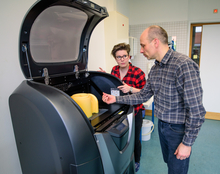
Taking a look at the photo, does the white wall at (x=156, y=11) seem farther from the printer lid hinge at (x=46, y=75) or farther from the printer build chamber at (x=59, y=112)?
the printer lid hinge at (x=46, y=75)

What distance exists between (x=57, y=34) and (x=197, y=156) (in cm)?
245

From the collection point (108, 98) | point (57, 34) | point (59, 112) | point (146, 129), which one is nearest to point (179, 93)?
point (108, 98)

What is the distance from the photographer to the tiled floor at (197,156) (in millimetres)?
1928

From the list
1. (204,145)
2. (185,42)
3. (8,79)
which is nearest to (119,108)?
(8,79)

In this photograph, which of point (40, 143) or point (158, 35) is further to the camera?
point (158, 35)

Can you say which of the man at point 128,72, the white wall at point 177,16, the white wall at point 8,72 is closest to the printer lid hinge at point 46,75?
the white wall at point 8,72

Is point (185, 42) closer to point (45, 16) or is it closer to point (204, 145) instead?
point (204, 145)

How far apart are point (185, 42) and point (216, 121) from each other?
77.3 inches

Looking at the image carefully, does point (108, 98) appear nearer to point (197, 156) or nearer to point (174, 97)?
point (174, 97)

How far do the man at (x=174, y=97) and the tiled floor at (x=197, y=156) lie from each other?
88cm

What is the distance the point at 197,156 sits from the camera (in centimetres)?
219

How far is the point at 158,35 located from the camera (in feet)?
3.54

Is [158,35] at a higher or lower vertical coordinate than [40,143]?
higher

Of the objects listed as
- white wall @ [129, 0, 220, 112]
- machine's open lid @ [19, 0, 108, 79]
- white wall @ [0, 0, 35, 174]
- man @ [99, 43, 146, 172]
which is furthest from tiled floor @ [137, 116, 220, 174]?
machine's open lid @ [19, 0, 108, 79]
